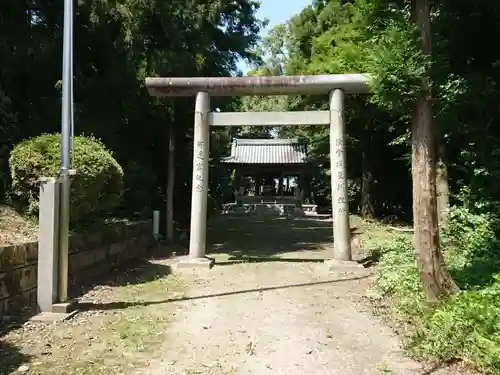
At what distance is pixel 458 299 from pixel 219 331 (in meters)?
2.60

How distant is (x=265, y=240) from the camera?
15.2 metres

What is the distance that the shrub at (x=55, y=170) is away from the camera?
767 centimetres

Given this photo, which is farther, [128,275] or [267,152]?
[267,152]

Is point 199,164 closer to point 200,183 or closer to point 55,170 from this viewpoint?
point 200,183

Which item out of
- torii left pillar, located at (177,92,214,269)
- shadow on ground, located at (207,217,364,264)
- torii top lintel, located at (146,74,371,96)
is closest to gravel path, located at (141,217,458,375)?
torii left pillar, located at (177,92,214,269)

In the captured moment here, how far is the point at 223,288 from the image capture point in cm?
835

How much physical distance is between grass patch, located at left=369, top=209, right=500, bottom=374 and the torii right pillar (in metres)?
0.93

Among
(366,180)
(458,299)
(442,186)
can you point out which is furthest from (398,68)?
(366,180)

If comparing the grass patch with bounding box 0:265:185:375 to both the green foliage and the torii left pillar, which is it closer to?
the torii left pillar

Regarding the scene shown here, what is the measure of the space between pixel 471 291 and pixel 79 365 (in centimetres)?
415

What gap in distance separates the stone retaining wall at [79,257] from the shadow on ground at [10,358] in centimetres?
82

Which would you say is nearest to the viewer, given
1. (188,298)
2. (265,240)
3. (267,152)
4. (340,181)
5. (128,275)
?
(188,298)

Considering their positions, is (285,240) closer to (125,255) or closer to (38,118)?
(125,255)

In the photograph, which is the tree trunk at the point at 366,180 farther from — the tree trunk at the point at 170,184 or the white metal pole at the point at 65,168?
the white metal pole at the point at 65,168
